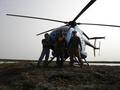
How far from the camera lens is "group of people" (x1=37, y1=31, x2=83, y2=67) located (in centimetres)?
1392

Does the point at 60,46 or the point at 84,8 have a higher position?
the point at 84,8

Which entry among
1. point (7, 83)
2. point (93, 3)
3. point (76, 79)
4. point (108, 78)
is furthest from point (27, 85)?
point (93, 3)

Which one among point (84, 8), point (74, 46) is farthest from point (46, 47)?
point (84, 8)

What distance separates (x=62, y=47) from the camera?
14.3 metres

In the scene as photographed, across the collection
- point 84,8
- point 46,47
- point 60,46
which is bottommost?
point 46,47

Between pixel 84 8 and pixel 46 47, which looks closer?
pixel 84 8

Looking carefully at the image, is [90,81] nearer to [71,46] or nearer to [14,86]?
[14,86]

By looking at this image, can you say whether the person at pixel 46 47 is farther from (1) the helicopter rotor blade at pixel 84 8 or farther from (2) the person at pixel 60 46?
(1) the helicopter rotor blade at pixel 84 8

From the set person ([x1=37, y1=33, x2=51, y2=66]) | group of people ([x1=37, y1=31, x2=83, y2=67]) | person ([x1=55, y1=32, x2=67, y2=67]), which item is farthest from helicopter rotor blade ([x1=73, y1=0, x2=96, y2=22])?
person ([x1=37, y1=33, x2=51, y2=66])

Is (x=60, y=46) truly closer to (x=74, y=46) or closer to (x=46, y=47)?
(x=74, y=46)

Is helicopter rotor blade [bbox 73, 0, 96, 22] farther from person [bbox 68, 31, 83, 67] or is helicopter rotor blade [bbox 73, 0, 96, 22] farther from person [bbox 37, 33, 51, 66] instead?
person [bbox 37, 33, 51, 66]

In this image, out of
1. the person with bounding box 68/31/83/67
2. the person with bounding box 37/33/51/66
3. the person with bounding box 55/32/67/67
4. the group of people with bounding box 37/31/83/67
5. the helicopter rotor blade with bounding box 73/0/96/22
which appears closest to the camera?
the helicopter rotor blade with bounding box 73/0/96/22

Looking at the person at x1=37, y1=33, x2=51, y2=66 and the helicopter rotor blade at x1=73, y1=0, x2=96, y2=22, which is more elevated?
the helicopter rotor blade at x1=73, y1=0, x2=96, y2=22

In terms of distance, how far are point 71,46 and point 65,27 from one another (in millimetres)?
1789
